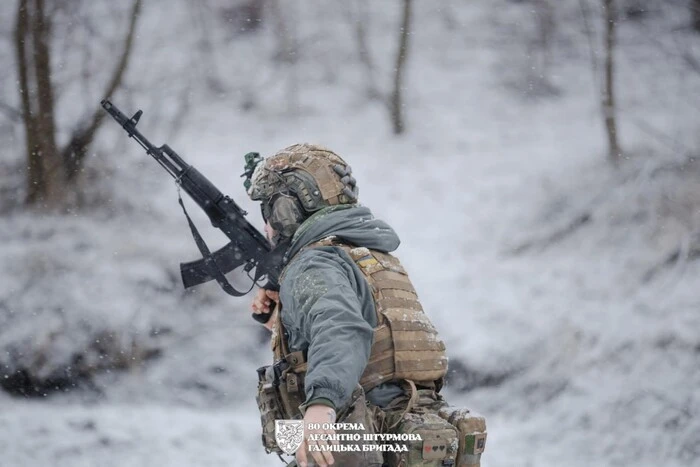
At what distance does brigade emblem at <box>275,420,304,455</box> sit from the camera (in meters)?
2.43

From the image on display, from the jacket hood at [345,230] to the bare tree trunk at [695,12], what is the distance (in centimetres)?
364

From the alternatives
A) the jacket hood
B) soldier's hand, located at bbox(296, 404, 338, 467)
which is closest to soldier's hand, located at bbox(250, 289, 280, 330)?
the jacket hood

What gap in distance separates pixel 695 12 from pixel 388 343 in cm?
397

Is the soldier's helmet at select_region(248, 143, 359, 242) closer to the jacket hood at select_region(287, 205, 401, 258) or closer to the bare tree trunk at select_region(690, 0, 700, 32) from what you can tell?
the jacket hood at select_region(287, 205, 401, 258)

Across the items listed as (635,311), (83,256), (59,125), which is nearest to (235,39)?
(59,125)

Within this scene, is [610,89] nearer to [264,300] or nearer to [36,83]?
[264,300]

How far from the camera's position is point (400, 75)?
529 cm

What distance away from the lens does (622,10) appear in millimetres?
5426

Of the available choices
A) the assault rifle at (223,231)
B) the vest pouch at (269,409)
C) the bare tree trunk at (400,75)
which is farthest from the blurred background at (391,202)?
the vest pouch at (269,409)

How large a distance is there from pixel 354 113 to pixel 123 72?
131 cm

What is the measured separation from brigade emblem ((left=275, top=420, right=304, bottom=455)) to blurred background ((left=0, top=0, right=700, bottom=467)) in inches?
85.2

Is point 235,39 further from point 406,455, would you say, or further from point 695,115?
point 406,455

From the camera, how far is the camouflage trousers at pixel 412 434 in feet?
7.38

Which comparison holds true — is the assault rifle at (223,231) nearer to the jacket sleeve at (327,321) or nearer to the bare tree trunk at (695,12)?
the jacket sleeve at (327,321)
